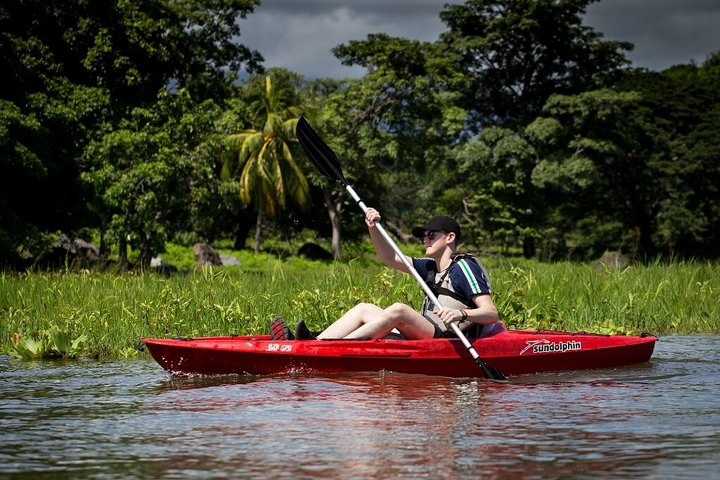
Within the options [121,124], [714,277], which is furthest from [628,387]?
[121,124]

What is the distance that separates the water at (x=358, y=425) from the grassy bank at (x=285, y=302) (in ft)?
4.72

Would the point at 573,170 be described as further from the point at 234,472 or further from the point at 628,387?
the point at 234,472

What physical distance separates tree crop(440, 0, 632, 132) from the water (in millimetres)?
33831

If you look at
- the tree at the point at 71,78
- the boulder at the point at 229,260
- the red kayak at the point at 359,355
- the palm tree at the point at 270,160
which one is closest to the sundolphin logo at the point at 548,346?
the red kayak at the point at 359,355

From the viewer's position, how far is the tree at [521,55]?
41781 mm

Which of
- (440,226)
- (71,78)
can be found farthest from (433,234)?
(71,78)

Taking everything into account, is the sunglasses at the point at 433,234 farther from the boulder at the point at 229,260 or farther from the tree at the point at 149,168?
the boulder at the point at 229,260

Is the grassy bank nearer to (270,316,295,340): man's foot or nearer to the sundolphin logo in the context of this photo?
the sundolphin logo

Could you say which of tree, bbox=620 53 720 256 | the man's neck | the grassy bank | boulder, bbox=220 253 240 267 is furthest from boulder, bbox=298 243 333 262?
the man's neck

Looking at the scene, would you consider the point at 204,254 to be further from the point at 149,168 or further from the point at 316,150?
the point at 316,150

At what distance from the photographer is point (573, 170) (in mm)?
38156

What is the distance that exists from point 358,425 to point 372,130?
37.3 metres

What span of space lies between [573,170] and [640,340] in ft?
96.6

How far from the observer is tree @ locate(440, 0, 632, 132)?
41781 millimetres
